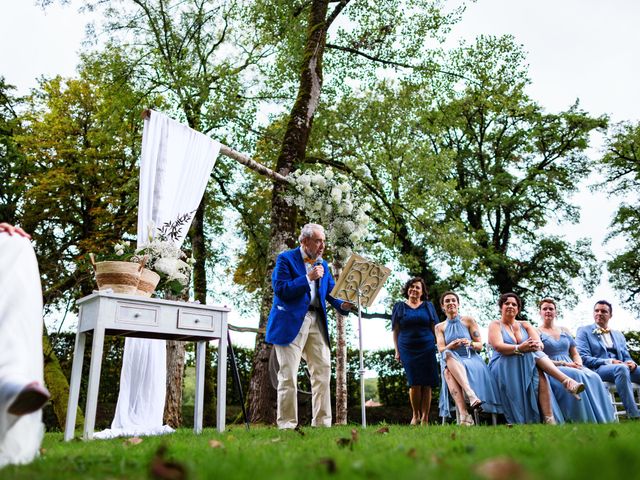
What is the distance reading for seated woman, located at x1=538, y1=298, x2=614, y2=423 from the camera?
6.13 m

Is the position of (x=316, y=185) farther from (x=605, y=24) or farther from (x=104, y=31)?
(x=605, y=24)

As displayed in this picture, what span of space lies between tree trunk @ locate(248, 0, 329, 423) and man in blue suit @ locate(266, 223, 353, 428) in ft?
8.42

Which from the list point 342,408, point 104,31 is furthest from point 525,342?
point 104,31

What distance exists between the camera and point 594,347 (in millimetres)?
7438

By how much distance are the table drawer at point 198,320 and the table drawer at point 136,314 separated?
24 cm

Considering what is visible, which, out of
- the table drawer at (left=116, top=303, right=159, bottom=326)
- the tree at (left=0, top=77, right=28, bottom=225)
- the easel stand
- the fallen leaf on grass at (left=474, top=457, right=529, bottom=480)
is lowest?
the fallen leaf on grass at (left=474, top=457, right=529, bottom=480)

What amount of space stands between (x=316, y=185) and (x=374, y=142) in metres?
8.33

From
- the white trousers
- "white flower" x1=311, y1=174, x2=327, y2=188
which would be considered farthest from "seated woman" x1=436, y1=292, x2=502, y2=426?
"white flower" x1=311, y1=174, x2=327, y2=188

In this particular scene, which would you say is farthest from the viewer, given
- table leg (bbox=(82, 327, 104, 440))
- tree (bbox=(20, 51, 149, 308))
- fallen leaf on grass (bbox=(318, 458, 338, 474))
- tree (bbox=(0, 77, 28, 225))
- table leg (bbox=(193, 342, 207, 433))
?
tree (bbox=(0, 77, 28, 225))

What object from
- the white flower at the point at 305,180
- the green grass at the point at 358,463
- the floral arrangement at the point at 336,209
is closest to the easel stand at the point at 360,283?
the floral arrangement at the point at 336,209

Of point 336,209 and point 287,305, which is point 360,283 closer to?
point 287,305

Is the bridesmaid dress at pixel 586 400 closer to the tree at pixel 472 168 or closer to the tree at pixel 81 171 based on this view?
the tree at pixel 472 168

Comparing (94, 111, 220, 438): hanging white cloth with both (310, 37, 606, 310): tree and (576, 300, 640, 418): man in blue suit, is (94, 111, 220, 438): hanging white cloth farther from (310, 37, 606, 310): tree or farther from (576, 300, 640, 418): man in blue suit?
(310, 37, 606, 310): tree

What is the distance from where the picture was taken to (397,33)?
13320 mm
